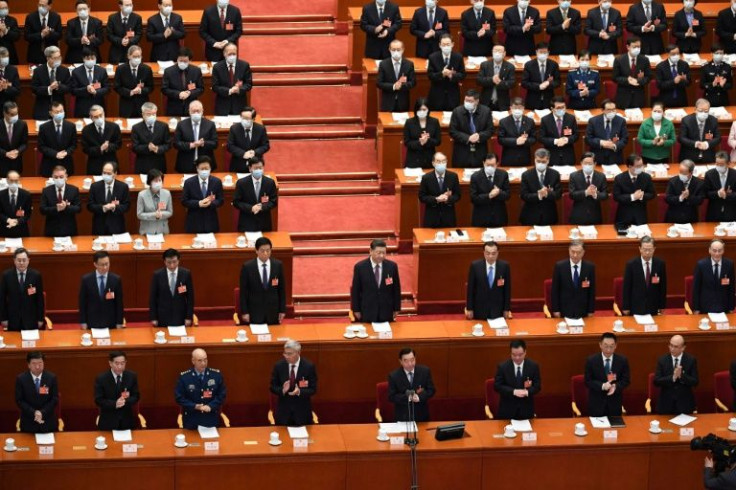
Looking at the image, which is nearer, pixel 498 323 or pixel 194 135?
pixel 498 323

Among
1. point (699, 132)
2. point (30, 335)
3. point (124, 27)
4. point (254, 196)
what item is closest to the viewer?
point (30, 335)

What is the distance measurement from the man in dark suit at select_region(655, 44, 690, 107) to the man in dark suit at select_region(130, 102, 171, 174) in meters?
5.70

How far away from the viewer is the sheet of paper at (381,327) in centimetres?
1459

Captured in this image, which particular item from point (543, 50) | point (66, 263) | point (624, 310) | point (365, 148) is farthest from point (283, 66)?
point (624, 310)

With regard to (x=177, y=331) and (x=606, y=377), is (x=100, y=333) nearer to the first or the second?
(x=177, y=331)

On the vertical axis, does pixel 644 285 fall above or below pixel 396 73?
below

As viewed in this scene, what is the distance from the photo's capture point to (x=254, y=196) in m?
15.9

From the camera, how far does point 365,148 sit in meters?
18.6

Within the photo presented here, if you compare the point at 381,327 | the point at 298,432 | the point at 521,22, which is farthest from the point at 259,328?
the point at 521,22

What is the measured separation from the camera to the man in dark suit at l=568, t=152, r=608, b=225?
52.9 ft

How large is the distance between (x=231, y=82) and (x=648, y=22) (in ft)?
16.6

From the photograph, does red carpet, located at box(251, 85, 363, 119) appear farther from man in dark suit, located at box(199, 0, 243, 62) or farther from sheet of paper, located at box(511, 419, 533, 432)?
sheet of paper, located at box(511, 419, 533, 432)

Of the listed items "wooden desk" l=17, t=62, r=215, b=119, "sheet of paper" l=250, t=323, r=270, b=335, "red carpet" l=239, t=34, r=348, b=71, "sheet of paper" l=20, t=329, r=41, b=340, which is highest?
"red carpet" l=239, t=34, r=348, b=71

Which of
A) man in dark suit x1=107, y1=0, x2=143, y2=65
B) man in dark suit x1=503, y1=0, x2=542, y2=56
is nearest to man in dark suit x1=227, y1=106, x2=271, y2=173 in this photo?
man in dark suit x1=107, y1=0, x2=143, y2=65
